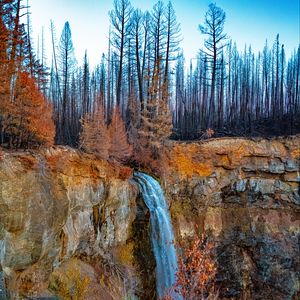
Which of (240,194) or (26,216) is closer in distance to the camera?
(26,216)

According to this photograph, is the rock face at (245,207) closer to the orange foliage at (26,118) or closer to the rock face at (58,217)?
the rock face at (58,217)

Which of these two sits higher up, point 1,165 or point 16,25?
point 16,25

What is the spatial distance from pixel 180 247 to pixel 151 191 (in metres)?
4.85

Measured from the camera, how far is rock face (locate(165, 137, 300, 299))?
21.0 metres

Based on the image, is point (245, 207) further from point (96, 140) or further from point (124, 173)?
point (96, 140)

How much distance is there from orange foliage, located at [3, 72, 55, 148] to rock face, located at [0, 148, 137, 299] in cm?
78

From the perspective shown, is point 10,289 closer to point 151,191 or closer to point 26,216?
point 26,216

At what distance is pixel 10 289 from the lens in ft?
31.4

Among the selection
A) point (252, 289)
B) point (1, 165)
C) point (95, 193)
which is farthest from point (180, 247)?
point (1, 165)

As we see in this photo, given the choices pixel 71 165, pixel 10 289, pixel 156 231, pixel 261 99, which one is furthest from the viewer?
pixel 261 99

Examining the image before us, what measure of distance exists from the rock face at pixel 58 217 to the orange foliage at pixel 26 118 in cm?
78

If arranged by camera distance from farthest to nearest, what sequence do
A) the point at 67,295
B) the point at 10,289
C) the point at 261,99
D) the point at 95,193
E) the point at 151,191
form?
the point at 261,99
the point at 151,191
the point at 95,193
the point at 67,295
the point at 10,289

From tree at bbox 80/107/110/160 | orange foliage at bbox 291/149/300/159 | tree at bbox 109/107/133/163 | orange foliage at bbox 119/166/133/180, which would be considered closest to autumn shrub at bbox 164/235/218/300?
orange foliage at bbox 119/166/133/180

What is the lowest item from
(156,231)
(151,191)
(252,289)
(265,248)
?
(252,289)
